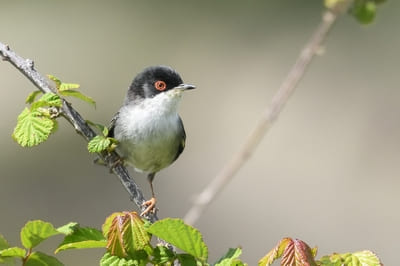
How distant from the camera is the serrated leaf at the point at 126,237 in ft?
7.18

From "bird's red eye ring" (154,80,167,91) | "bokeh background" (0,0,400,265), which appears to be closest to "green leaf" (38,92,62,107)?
"bird's red eye ring" (154,80,167,91)

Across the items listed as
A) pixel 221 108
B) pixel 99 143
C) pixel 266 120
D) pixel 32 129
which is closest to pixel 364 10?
pixel 266 120

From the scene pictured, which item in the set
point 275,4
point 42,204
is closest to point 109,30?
point 275,4

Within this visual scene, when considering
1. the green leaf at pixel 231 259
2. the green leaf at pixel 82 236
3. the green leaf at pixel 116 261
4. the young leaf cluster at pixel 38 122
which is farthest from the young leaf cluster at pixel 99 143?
the green leaf at pixel 231 259

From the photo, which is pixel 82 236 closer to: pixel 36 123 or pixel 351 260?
pixel 36 123

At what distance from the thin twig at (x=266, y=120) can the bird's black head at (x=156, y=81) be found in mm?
2527

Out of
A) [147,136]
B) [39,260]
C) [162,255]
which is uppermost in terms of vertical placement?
[147,136]

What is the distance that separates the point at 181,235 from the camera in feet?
6.99

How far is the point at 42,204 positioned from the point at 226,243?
223 centimetres

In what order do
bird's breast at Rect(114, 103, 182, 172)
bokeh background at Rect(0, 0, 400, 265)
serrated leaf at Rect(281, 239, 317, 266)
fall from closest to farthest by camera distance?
serrated leaf at Rect(281, 239, 317, 266)
bird's breast at Rect(114, 103, 182, 172)
bokeh background at Rect(0, 0, 400, 265)

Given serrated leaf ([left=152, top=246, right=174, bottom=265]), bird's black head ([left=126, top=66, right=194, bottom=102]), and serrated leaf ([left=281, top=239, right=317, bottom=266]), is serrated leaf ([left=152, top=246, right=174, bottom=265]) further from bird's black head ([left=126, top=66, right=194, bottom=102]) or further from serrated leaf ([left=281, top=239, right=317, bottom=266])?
bird's black head ([left=126, top=66, right=194, bottom=102])

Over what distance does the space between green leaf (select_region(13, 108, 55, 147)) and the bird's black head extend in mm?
1814

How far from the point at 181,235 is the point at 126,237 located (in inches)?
6.5

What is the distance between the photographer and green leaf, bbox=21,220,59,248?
2.24 metres
